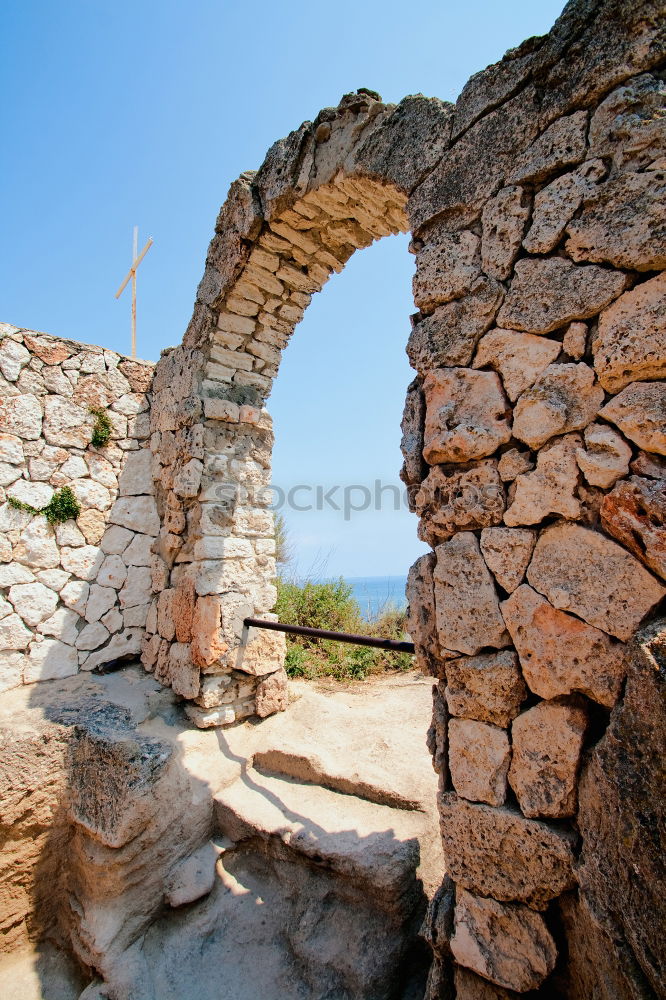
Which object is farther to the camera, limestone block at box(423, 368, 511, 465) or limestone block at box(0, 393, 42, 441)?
limestone block at box(0, 393, 42, 441)

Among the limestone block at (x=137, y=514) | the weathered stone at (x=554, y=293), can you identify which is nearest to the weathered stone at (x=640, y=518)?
the weathered stone at (x=554, y=293)

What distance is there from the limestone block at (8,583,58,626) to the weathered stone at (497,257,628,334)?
3461mm

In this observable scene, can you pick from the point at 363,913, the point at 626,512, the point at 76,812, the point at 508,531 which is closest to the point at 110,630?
the point at 76,812

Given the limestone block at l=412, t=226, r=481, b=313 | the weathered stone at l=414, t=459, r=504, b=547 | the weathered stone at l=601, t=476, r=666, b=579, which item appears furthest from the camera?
the limestone block at l=412, t=226, r=481, b=313

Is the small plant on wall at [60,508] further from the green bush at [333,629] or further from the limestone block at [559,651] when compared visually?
the limestone block at [559,651]

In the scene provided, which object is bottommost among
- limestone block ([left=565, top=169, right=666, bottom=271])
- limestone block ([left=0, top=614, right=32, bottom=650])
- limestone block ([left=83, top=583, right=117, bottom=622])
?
limestone block ([left=0, top=614, right=32, bottom=650])

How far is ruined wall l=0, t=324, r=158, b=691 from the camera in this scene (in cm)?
341

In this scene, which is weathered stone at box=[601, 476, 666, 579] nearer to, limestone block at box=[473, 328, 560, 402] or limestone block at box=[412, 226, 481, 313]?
limestone block at box=[473, 328, 560, 402]

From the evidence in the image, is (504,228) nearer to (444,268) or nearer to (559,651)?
(444,268)

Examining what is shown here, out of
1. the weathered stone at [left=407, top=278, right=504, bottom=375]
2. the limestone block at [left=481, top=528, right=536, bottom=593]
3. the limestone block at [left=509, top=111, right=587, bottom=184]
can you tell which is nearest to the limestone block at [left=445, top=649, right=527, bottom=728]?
the limestone block at [left=481, top=528, right=536, bottom=593]

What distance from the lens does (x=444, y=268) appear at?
1774 millimetres

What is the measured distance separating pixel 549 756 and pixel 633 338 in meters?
1.18

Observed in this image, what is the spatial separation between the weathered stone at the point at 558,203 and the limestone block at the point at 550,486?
0.63 meters

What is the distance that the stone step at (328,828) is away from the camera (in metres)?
2.10
